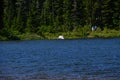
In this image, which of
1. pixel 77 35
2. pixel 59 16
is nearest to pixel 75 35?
pixel 77 35

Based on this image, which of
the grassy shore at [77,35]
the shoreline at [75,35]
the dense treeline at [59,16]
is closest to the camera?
the shoreline at [75,35]

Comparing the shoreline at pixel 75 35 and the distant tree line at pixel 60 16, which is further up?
the distant tree line at pixel 60 16

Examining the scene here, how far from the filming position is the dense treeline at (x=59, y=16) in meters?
101

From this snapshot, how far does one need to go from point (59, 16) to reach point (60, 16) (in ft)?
0.79

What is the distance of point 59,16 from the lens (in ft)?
351

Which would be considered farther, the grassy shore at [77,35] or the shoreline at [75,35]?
the grassy shore at [77,35]

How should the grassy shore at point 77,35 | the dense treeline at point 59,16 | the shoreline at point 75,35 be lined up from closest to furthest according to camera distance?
1. the shoreline at point 75,35
2. the grassy shore at point 77,35
3. the dense treeline at point 59,16

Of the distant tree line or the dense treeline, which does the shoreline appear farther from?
the distant tree line

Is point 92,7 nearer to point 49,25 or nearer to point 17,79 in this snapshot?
point 49,25

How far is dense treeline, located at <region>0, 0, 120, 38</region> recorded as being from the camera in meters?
101

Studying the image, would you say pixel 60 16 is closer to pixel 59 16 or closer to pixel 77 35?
pixel 59 16

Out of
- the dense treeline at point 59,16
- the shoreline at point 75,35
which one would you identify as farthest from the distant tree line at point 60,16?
the shoreline at point 75,35

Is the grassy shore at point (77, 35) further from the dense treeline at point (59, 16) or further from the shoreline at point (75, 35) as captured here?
the dense treeline at point (59, 16)

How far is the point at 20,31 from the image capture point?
345 ft
